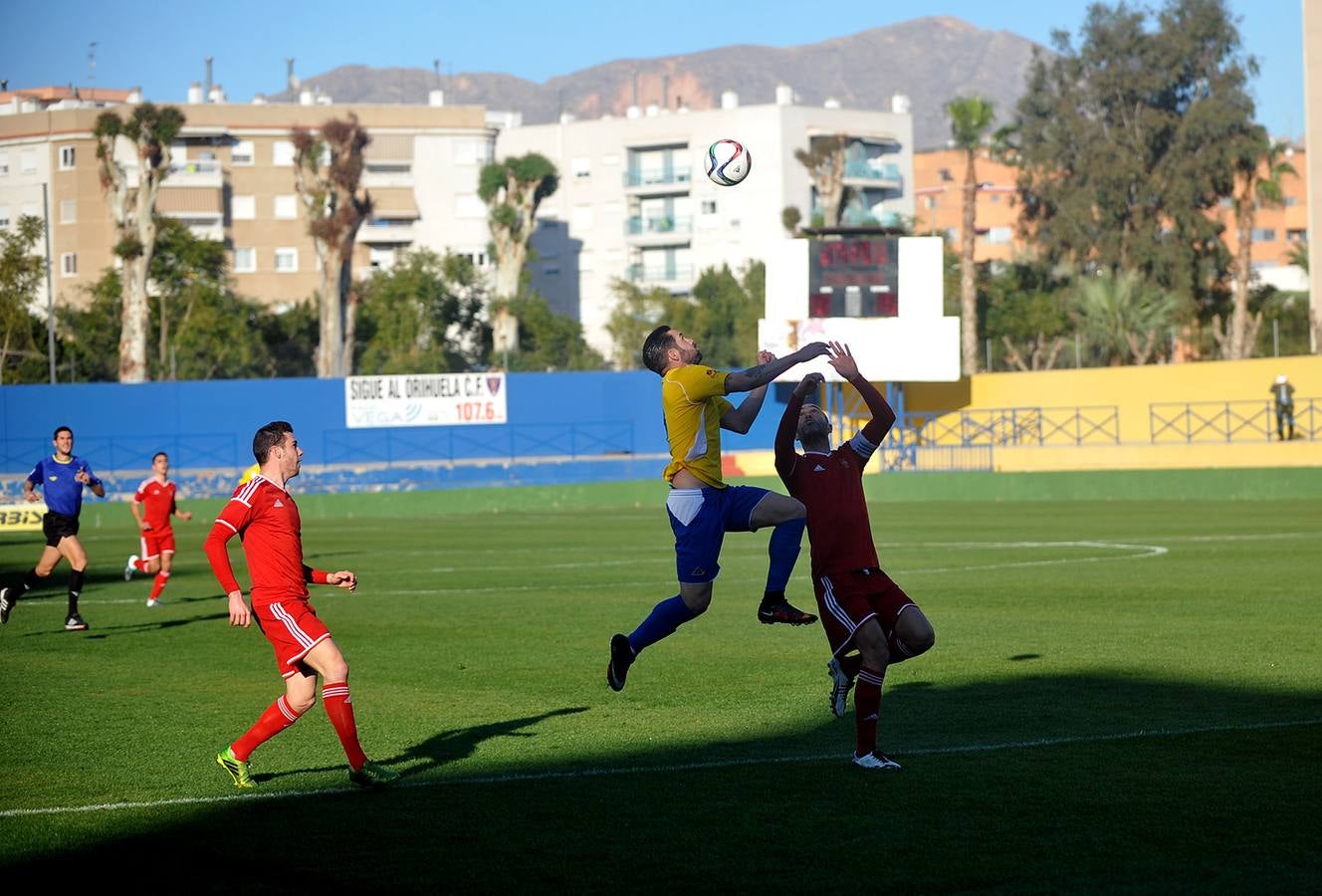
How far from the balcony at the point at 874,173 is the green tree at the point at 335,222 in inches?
1657

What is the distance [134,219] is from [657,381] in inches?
1006

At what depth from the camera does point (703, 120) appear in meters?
118

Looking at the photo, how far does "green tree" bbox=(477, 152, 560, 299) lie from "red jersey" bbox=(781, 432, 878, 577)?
8714 centimetres

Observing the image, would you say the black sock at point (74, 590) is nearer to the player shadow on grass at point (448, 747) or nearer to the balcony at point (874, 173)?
the player shadow on grass at point (448, 747)

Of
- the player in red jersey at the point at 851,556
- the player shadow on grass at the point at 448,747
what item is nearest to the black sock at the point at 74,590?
the player shadow on grass at the point at 448,747

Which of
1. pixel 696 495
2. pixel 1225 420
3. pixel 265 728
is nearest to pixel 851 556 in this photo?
pixel 696 495

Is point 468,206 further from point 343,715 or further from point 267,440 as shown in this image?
point 343,715

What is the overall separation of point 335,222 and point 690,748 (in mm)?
68519

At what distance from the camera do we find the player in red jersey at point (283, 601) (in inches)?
369

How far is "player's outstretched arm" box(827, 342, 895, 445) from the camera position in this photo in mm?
9641

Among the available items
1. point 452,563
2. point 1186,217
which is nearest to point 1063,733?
point 452,563

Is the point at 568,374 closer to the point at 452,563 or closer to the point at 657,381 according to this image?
the point at 657,381

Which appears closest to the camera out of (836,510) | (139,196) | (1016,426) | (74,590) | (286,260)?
(836,510)

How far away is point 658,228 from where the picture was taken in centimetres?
11956
